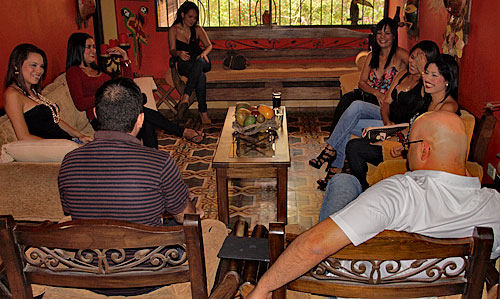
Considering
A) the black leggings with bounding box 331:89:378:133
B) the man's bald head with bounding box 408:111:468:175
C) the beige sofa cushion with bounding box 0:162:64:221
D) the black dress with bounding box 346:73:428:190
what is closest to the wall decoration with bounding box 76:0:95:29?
the beige sofa cushion with bounding box 0:162:64:221

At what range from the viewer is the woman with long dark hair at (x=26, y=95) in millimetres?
3367

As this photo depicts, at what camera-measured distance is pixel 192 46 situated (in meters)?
6.09

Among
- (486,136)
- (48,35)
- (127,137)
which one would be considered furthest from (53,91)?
(486,136)

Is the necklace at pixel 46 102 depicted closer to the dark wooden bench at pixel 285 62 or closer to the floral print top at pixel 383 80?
the dark wooden bench at pixel 285 62

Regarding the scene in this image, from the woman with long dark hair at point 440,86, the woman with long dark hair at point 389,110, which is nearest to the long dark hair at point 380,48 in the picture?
the woman with long dark hair at point 389,110

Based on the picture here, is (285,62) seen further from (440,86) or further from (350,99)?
(440,86)

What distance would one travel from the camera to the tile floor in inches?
148

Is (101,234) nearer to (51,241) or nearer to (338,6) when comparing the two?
(51,241)

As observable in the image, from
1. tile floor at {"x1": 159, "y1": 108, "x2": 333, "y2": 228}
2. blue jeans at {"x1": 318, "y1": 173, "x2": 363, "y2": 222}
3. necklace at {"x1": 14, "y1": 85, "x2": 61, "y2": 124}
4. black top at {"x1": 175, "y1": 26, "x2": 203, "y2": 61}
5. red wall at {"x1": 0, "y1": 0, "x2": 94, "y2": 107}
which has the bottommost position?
tile floor at {"x1": 159, "y1": 108, "x2": 333, "y2": 228}

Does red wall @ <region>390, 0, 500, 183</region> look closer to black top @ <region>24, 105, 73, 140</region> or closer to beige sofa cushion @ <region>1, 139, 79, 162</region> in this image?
beige sofa cushion @ <region>1, 139, 79, 162</region>

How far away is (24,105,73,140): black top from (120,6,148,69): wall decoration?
3207 millimetres

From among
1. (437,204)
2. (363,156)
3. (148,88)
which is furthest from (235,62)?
(437,204)

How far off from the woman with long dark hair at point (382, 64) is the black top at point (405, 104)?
1.32 ft

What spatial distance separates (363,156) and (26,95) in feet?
8.08
